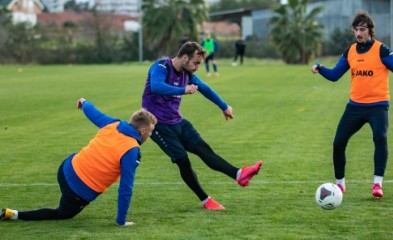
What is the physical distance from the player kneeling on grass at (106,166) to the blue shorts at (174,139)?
0.81 meters

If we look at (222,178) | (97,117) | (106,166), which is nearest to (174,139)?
(97,117)

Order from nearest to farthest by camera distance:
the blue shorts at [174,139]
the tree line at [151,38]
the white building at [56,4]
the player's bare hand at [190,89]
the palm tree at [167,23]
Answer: the player's bare hand at [190,89] < the blue shorts at [174,139] < the tree line at [151,38] < the palm tree at [167,23] < the white building at [56,4]

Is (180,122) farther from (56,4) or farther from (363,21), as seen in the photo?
(56,4)

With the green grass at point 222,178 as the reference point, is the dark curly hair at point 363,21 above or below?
above

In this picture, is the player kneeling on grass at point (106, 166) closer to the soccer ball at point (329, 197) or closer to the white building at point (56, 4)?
the soccer ball at point (329, 197)

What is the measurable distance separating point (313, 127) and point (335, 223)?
9.15 meters

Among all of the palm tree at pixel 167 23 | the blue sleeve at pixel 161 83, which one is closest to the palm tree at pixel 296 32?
the palm tree at pixel 167 23

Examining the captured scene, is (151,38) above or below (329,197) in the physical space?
below

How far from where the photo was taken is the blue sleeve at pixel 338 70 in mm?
9602

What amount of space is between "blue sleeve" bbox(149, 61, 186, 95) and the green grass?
4.12ft

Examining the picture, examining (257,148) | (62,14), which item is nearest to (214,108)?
(257,148)

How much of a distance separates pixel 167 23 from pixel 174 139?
52.4m

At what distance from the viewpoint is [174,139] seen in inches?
342

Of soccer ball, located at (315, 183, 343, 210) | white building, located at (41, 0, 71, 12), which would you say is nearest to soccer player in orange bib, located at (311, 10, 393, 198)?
soccer ball, located at (315, 183, 343, 210)
